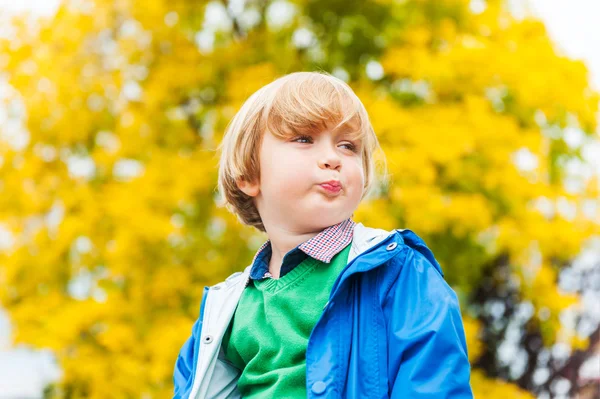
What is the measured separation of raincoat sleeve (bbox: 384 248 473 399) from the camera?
52.7 inches

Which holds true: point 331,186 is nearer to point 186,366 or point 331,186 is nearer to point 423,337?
point 423,337

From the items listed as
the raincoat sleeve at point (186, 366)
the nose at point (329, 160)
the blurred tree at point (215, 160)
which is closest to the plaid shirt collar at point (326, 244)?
the nose at point (329, 160)

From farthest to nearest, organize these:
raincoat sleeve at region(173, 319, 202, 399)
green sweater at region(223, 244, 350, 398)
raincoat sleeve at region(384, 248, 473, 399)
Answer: raincoat sleeve at region(173, 319, 202, 399) < green sweater at region(223, 244, 350, 398) < raincoat sleeve at region(384, 248, 473, 399)

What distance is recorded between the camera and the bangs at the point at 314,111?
162 centimetres

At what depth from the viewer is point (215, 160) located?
231 inches

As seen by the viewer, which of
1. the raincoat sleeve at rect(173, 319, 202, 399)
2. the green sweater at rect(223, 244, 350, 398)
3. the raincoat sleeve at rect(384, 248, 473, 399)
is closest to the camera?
the raincoat sleeve at rect(384, 248, 473, 399)

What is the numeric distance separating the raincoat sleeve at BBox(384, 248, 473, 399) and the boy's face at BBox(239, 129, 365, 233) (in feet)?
0.71

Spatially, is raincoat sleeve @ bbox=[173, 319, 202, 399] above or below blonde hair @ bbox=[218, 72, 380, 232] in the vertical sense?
below

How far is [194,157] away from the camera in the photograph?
5980 mm

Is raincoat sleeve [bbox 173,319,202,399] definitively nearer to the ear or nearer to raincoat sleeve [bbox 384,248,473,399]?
the ear

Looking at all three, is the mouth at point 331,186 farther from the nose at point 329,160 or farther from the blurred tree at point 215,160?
the blurred tree at point 215,160

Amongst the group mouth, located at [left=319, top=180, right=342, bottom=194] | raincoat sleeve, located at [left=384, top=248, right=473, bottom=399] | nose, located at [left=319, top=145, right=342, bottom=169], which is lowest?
raincoat sleeve, located at [left=384, top=248, right=473, bottom=399]

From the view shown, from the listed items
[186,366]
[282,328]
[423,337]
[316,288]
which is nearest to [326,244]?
[316,288]

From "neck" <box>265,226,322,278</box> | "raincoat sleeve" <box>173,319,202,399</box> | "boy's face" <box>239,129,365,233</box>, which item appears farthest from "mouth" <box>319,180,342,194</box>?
"raincoat sleeve" <box>173,319,202,399</box>
